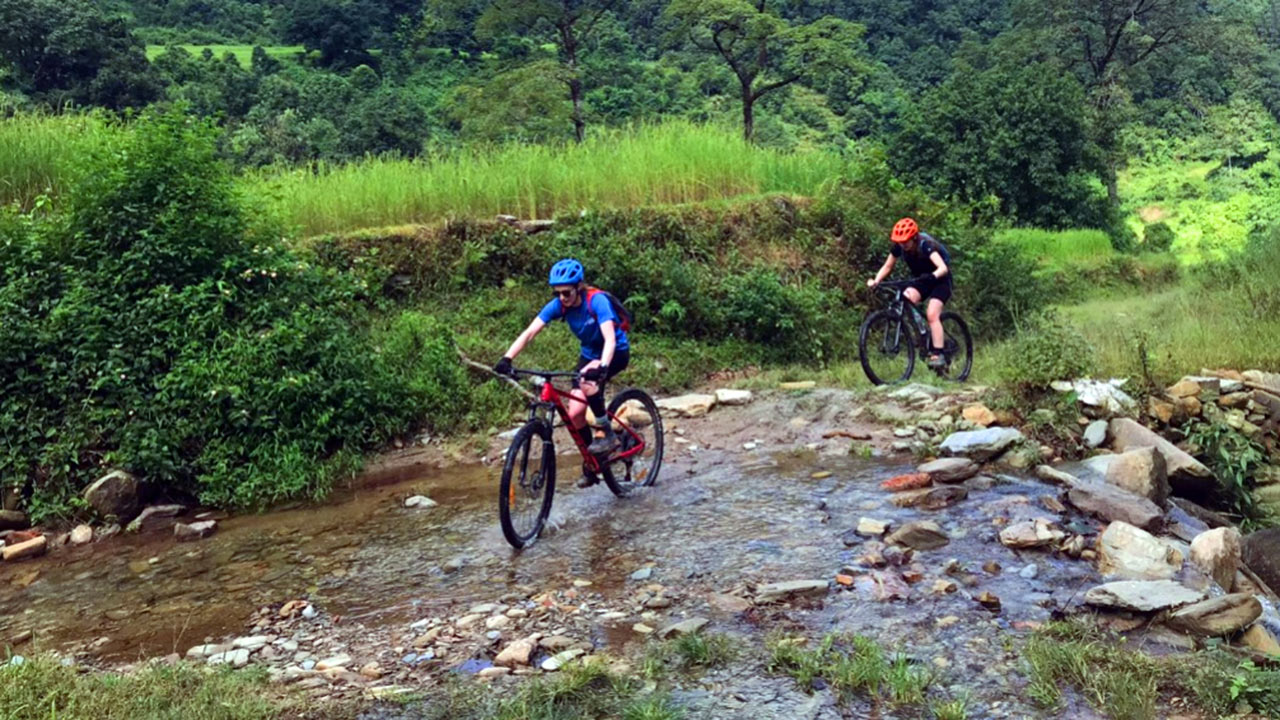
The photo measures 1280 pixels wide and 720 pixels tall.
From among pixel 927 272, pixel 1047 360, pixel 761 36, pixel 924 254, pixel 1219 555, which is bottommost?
pixel 1219 555

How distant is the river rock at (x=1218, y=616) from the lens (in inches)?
175

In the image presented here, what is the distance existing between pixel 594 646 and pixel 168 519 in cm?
470

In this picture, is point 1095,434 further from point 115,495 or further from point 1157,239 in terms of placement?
point 1157,239

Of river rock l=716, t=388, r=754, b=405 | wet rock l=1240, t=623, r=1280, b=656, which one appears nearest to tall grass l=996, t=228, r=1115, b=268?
river rock l=716, t=388, r=754, b=405

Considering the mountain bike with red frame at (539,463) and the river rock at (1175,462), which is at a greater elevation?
the mountain bike with red frame at (539,463)

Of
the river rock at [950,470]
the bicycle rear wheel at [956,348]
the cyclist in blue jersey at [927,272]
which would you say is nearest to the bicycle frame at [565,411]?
the river rock at [950,470]

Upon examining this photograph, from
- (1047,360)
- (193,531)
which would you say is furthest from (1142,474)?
(193,531)

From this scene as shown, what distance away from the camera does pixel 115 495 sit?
7.29 meters

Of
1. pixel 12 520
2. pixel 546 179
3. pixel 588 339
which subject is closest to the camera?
pixel 588 339

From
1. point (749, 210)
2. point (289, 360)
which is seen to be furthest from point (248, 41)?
point (289, 360)

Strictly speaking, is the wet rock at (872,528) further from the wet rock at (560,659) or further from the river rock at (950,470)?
the wet rock at (560,659)

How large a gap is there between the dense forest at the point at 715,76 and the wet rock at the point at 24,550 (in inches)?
316

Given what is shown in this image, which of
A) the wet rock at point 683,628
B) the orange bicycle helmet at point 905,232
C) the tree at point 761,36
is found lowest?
the wet rock at point 683,628

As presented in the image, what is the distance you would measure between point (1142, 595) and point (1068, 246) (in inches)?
919
